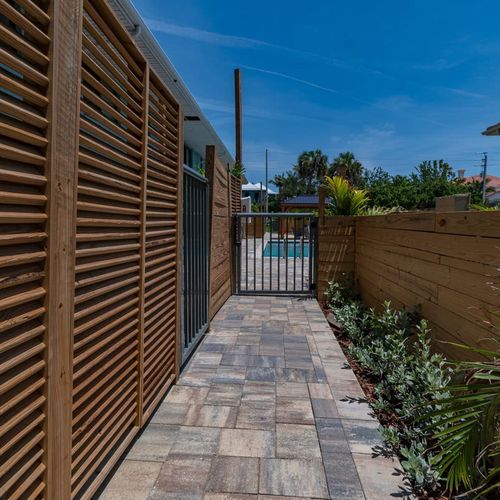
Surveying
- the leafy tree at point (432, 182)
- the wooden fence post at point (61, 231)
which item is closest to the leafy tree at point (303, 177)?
the leafy tree at point (432, 182)

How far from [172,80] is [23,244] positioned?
4.52m

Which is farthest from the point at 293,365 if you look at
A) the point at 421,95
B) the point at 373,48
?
the point at 421,95

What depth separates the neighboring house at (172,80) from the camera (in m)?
3.29

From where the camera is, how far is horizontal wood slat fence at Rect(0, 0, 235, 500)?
1.01 m

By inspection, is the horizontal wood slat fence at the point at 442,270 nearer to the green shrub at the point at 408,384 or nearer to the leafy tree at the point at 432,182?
the green shrub at the point at 408,384

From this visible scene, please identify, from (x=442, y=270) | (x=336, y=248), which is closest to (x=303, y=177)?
(x=336, y=248)

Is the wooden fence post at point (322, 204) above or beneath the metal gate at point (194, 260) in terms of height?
above

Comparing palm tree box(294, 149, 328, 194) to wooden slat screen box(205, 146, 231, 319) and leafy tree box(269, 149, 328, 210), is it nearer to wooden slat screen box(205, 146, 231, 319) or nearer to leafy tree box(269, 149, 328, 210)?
leafy tree box(269, 149, 328, 210)

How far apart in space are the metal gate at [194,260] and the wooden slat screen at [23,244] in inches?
81.0

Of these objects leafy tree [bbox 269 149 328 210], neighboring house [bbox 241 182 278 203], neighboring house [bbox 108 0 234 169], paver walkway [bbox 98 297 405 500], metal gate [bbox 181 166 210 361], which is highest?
leafy tree [bbox 269 149 328 210]

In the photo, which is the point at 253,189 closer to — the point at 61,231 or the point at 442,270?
the point at 442,270

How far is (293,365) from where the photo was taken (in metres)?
3.29

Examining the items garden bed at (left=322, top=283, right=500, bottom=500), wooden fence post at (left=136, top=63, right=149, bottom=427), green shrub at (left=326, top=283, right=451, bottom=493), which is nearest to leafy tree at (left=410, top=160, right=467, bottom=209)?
garden bed at (left=322, top=283, right=500, bottom=500)

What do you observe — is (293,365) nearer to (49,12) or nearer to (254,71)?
(49,12)
